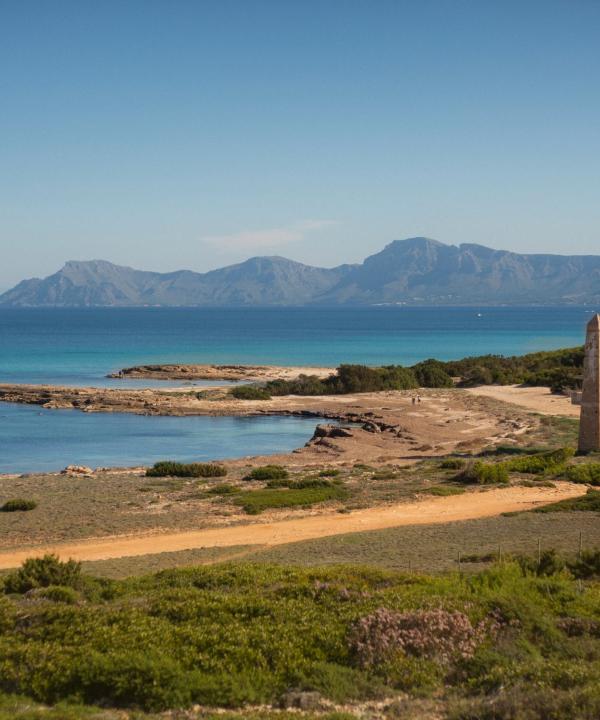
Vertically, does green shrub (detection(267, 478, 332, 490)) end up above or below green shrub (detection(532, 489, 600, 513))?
below

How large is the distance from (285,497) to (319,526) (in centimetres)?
384

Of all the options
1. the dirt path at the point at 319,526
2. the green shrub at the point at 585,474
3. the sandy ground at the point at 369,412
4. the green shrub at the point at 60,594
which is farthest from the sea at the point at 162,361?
the green shrub at the point at 60,594

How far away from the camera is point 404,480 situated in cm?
3102

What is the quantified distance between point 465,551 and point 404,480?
12.5 metres

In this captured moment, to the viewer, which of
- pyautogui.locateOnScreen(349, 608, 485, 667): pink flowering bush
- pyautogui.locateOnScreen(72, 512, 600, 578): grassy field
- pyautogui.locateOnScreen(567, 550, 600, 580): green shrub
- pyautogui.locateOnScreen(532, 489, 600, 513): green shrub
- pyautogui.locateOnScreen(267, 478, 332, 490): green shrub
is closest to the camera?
pyautogui.locateOnScreen(349, 608, 485, 667): pink flowering bush

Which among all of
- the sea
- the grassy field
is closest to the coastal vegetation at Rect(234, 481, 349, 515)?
the grassy field

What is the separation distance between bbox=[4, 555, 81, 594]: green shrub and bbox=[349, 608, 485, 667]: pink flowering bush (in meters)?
5.60

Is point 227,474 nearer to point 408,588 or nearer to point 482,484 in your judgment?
point 482,484

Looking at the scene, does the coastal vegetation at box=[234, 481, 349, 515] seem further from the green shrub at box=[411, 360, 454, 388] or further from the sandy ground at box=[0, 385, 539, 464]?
the green shrub at box=[411, 360, 454, 388]

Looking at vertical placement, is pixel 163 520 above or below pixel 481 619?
below

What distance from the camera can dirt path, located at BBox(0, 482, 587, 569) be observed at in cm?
2117

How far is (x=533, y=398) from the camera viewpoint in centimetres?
5922

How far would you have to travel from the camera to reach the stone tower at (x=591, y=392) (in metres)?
31.2

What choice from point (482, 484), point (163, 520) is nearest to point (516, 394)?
point (482, 484)
